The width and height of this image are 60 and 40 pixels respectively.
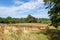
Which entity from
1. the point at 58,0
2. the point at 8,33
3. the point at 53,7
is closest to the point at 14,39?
the point at 8,33

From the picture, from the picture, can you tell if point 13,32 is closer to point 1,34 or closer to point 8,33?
point 8,33

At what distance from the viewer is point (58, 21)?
1228 inches

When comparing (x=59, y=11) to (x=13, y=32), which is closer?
(x=13, y=32)

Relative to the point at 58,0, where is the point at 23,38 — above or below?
below

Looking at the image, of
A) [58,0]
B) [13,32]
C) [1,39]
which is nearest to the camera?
[1,39]

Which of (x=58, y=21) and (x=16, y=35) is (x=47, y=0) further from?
(x=16, y=35)

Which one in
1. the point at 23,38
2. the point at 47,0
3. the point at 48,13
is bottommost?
the point at 23,38

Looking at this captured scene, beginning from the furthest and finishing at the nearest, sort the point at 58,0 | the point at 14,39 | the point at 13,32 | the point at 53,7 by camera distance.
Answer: the point at 53,7, the point at 58,0, the point at 13,32, the point at 14,39

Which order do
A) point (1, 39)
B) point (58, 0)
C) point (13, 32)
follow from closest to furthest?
point (1, 39) → point (13, 32) → point (58, 0)

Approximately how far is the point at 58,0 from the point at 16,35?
16357 millimetres


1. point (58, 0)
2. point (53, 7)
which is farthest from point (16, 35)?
point (53, 7)

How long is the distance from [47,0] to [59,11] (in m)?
4.14

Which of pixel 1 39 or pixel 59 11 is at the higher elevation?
pixel 59 11

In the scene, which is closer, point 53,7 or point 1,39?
point 1,39
